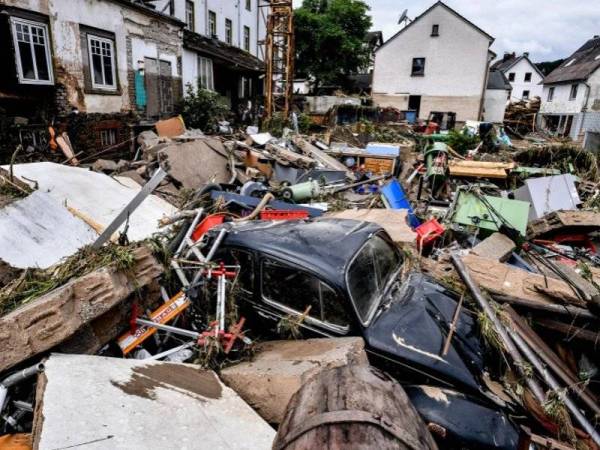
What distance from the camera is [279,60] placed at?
65.6ft

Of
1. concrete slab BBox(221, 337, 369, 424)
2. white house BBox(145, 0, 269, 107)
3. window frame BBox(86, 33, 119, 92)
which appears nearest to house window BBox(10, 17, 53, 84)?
window frame BBox(86, 33, 119, 92)

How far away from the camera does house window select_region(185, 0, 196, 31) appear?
1963 centimetres

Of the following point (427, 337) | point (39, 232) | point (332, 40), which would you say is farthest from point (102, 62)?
point (332, 40)

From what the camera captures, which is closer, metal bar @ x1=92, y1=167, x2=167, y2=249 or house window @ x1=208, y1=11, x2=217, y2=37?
metal bar @ x1=92, y1=167, x2=167, y2=249

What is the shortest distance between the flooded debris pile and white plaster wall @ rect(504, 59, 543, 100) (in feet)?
170

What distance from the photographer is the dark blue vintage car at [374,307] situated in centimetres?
283

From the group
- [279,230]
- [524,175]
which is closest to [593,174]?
[524,175]

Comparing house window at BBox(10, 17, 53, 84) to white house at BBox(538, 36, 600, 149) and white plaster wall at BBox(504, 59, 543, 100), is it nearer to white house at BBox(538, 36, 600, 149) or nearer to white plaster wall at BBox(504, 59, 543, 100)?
white house at BBox(538, 36, 600, 149)

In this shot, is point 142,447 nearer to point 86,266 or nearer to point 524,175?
point 86,266

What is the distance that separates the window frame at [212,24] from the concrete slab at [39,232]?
20.3 metres

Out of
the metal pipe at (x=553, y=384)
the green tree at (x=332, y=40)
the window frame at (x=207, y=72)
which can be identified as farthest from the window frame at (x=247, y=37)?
the metal pipe at (x=553, y=384)

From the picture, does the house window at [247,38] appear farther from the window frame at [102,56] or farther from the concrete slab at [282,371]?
the concrete slab at [282,371]

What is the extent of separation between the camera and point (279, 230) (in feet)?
13.4

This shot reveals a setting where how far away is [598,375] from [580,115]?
1309 inches
